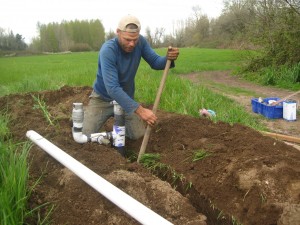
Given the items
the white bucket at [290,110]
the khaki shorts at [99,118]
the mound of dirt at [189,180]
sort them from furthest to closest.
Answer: the white bucket at [290,110] < the khaki shorts at [99,118] < the mound of dirt at [189,180]

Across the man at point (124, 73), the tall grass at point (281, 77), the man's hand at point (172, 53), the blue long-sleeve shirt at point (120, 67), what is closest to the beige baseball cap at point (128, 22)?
the man at point (124, 73)

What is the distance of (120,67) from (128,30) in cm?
46

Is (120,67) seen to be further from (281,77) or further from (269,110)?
(281,77)

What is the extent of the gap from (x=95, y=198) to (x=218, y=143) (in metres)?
1.49

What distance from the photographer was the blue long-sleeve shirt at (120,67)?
124 inches

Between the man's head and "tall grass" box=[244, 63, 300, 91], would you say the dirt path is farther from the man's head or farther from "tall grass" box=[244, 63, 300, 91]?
the man's head

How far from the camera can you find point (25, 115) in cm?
448

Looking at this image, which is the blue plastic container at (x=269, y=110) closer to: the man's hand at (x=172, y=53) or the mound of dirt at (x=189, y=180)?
the mound of dirt at (x=189, y=180)

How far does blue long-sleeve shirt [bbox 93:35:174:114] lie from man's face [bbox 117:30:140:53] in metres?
0.12

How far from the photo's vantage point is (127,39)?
3.30m

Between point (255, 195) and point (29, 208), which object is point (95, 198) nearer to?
point (29, 208)

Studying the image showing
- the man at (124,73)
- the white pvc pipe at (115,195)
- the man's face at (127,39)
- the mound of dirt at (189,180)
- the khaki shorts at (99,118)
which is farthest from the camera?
the khaki shorts at (99,118)

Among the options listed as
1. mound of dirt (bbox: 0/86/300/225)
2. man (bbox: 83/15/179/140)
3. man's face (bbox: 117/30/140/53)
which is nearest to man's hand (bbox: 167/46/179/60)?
man (bbox: 83/15/179/140)

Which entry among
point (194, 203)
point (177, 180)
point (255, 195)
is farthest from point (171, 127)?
point (255, 195)
